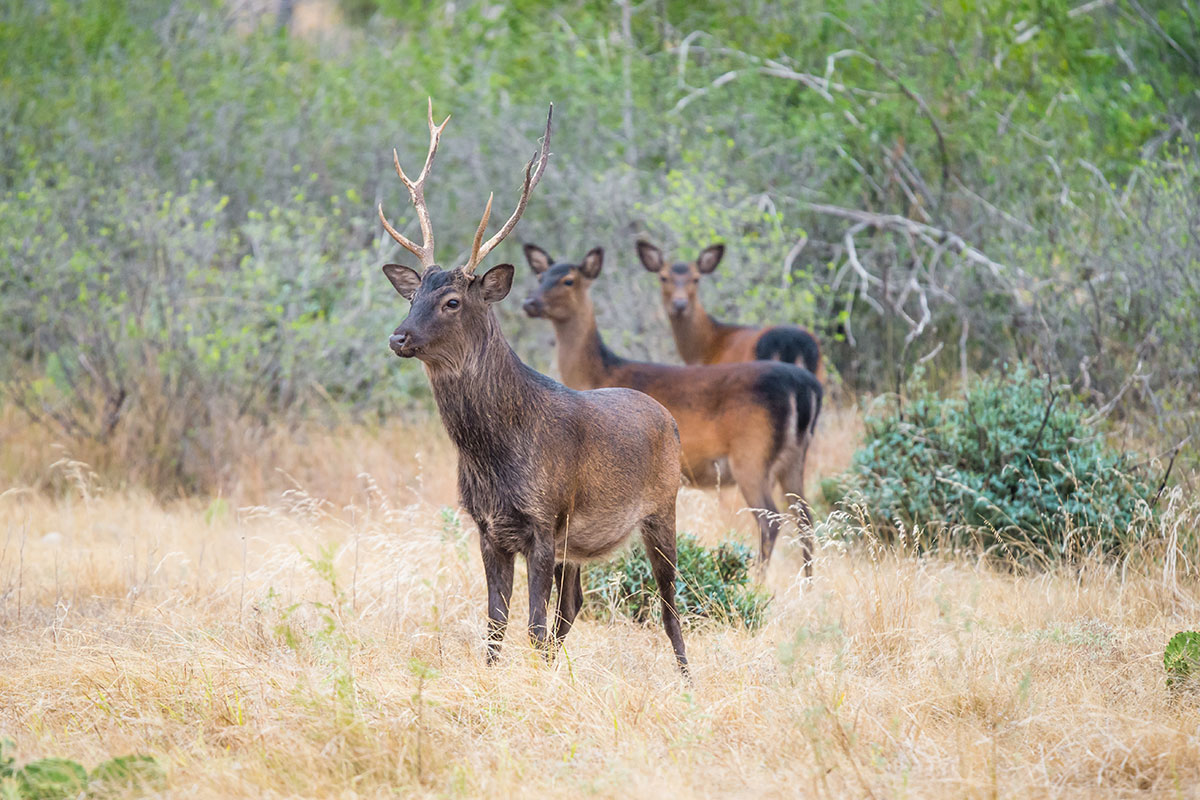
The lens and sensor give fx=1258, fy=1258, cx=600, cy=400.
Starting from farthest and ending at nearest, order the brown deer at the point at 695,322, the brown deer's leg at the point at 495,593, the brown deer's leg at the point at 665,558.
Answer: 1. the brown deer at the point at 695,322
2. the brown deer's leg at the point at 665,558
3. the brown deer's leg at the point at 495,593

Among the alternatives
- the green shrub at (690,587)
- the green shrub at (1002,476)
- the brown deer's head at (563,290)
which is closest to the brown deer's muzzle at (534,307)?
the brown deer's head at (563,290)

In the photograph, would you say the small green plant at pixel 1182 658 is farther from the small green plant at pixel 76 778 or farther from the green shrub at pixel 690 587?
the small green plant at pixel 76 778

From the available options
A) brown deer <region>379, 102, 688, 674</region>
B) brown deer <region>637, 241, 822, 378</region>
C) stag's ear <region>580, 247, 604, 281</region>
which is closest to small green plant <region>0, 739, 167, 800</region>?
brown deer <region>379, 102, 688, 674</region>

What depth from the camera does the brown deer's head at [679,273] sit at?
1088cm

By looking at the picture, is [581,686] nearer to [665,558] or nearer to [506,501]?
[506,501]

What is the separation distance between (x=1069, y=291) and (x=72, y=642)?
8.27 meters

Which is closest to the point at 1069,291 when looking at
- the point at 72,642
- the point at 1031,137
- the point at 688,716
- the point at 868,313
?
the point at 1031,137

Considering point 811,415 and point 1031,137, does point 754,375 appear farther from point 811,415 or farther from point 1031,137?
point 1031,137

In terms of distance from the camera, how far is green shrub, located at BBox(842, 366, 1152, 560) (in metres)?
7.21

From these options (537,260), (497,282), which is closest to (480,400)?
(497,282)

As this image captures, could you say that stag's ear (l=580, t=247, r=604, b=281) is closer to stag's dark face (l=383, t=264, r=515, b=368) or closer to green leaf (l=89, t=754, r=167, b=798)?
stag's dark face (l=383, t=264, r=515, b=368)

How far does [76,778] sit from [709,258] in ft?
27.5

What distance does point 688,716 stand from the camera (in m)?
4.25

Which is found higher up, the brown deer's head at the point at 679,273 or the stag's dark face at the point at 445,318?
the stag's dark face at the point at 445,318
